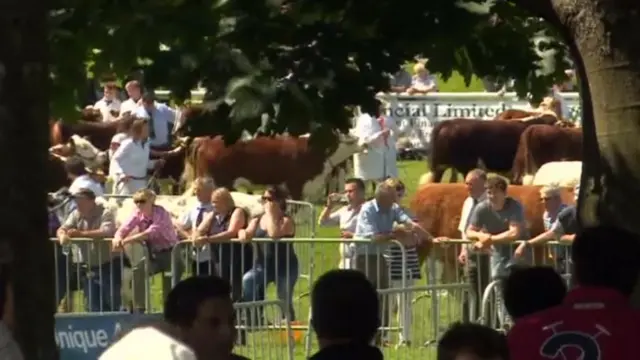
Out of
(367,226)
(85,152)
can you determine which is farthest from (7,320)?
(85,152)

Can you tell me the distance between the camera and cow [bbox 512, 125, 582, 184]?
1037 inches

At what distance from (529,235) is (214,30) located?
7696mm

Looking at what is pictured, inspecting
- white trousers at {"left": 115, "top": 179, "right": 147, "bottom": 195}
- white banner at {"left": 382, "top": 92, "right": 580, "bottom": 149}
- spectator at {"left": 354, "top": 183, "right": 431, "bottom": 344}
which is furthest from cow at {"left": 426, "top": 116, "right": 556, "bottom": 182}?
spectator at {"left": 354, "top": 183, "right": 431, "bottom": 344}

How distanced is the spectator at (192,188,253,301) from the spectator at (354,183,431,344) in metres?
0.94

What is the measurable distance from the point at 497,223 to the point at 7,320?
10621mm

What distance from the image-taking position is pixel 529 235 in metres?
14.2

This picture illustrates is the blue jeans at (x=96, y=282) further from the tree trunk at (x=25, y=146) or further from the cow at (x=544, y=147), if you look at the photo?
the cow at (x=544, y=147)

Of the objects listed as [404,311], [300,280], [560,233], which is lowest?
[404,311]

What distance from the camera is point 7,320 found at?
393 centimetres

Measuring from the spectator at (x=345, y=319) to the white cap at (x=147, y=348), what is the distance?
157 cm

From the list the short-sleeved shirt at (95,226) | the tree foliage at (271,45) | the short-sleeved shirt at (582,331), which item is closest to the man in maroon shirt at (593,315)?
the short-sleeved shirt at (582,331)

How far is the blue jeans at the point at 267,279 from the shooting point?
44.3 ft

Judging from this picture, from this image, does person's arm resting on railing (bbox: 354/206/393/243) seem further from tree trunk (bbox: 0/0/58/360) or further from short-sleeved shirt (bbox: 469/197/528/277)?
tree trunk (bbox: 0/0/58/360)

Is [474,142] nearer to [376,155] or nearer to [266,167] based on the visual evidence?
[376,155]
